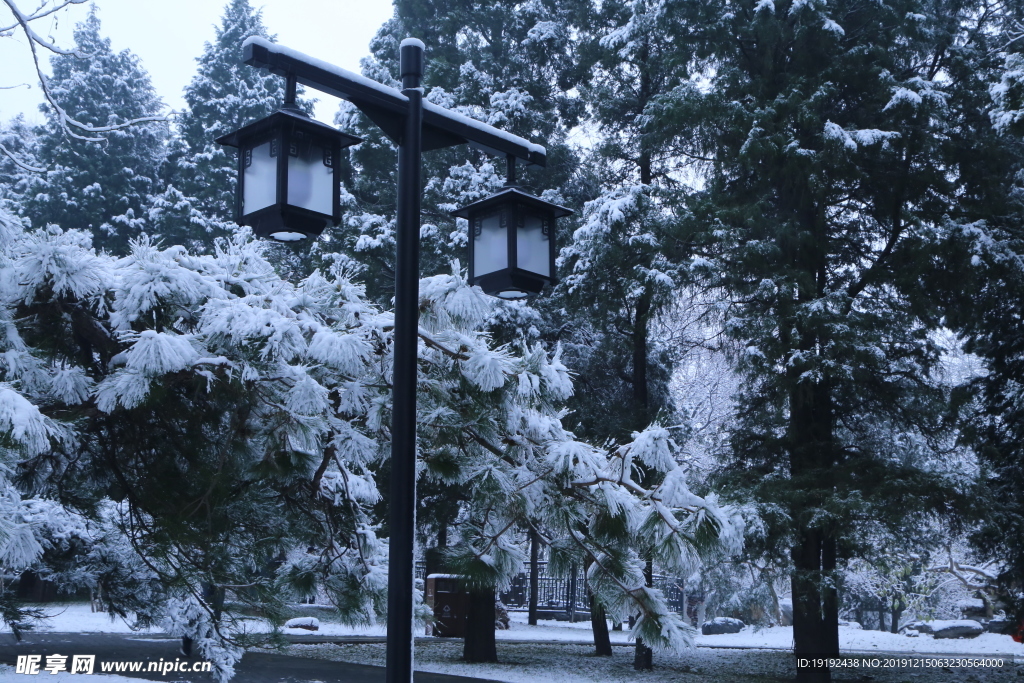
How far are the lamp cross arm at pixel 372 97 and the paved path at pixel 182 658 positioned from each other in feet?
24.6

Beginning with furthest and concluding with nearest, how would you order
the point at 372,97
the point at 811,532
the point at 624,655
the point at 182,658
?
Answer: the point at 624,655, the point at 811,532, the point at 182,658, the point at 372,97

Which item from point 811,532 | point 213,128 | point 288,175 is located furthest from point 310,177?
point 213,128

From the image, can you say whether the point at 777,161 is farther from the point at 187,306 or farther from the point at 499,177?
the point at 187,306

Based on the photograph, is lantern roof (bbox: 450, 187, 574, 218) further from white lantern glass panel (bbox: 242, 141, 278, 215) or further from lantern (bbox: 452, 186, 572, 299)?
white lantern glass panel (bbox: 242, 141, 278, 215)

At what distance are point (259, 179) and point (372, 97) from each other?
1.95 feet

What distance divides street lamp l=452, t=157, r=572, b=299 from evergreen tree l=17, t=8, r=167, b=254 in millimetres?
17803

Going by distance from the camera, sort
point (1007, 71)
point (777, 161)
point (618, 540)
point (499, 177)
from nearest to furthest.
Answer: point (618, 540), point (1007, 71), point (777, 161), point (499, 177)

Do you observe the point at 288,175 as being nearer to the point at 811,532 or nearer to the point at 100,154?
the point at 811,532

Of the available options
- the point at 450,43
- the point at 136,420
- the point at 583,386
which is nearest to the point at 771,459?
the point at 583,386

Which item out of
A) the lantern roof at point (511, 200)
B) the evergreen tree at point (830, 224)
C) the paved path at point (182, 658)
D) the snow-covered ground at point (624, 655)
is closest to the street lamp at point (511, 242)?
the lantern roof at point (511, 200)

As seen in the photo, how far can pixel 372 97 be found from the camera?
12.6 ft

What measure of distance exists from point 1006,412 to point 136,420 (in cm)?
1246

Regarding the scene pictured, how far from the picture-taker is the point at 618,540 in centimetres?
414

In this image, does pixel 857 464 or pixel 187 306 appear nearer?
pixel 187 306
